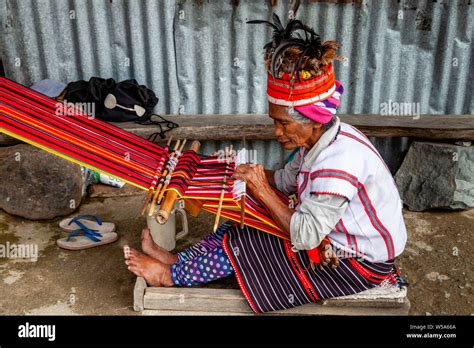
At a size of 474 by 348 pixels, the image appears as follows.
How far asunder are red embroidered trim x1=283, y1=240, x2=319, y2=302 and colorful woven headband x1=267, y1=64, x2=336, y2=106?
78cm

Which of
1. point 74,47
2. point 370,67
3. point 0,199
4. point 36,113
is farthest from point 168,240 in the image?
point 370,67

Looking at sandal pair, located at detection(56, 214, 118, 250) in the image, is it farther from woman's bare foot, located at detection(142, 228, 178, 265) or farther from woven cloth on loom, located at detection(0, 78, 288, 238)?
woven cloth on loom, located at detection(0, 78, 288, 238)

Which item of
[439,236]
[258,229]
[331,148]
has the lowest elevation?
[439,236]

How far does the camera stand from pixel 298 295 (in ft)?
9.25

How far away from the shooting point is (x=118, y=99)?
429 centimetres

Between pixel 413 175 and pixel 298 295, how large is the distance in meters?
2.13

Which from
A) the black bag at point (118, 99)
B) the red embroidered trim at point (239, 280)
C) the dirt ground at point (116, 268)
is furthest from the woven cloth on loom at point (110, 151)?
the black bag at point (118, 99)

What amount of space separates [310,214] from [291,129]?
1.36 feet

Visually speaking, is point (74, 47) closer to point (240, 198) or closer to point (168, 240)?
point (168, 240)

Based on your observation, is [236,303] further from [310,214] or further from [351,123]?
[351,123]

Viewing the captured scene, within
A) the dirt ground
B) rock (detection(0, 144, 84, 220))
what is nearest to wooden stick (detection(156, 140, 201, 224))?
the dirt ground

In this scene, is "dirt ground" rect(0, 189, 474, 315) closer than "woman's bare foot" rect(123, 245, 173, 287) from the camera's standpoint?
No

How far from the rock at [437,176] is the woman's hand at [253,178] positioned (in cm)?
212

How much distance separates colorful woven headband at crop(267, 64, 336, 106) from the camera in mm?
2482
